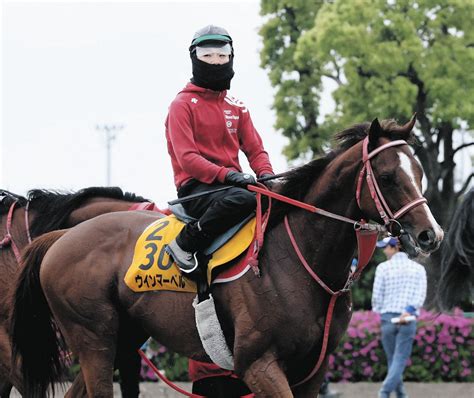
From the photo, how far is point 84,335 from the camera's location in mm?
7012

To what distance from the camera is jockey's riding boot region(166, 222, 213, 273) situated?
6434 mm

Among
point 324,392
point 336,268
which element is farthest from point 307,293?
point 324,392

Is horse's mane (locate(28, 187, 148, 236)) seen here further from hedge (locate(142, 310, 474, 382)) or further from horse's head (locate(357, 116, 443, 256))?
hedge (locate(142, 310, 474, 382))

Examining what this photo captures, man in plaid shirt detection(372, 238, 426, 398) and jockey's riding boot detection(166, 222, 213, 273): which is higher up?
jockey's riding boot detection(166, 222, 213, 273)

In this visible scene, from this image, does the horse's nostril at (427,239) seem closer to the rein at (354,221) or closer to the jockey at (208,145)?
the rein at (354,221)

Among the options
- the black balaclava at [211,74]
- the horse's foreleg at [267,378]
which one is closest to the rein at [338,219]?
the horse's foreleg at [267,378]

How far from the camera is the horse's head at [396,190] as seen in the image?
5.64 metres

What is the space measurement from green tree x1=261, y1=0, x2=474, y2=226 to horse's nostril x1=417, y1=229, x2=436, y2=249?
24.6 metres

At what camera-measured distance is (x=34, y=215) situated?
902 cm

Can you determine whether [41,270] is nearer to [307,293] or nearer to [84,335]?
[84,335]

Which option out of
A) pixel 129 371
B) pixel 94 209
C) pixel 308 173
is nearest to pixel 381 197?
pixel 308 173

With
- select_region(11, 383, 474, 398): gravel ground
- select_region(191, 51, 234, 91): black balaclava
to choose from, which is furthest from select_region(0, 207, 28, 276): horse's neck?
select_region(11, 383, 474, 398): gravel ground

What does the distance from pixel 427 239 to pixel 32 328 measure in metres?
3.23

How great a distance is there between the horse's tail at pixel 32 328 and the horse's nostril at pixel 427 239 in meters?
3.01
